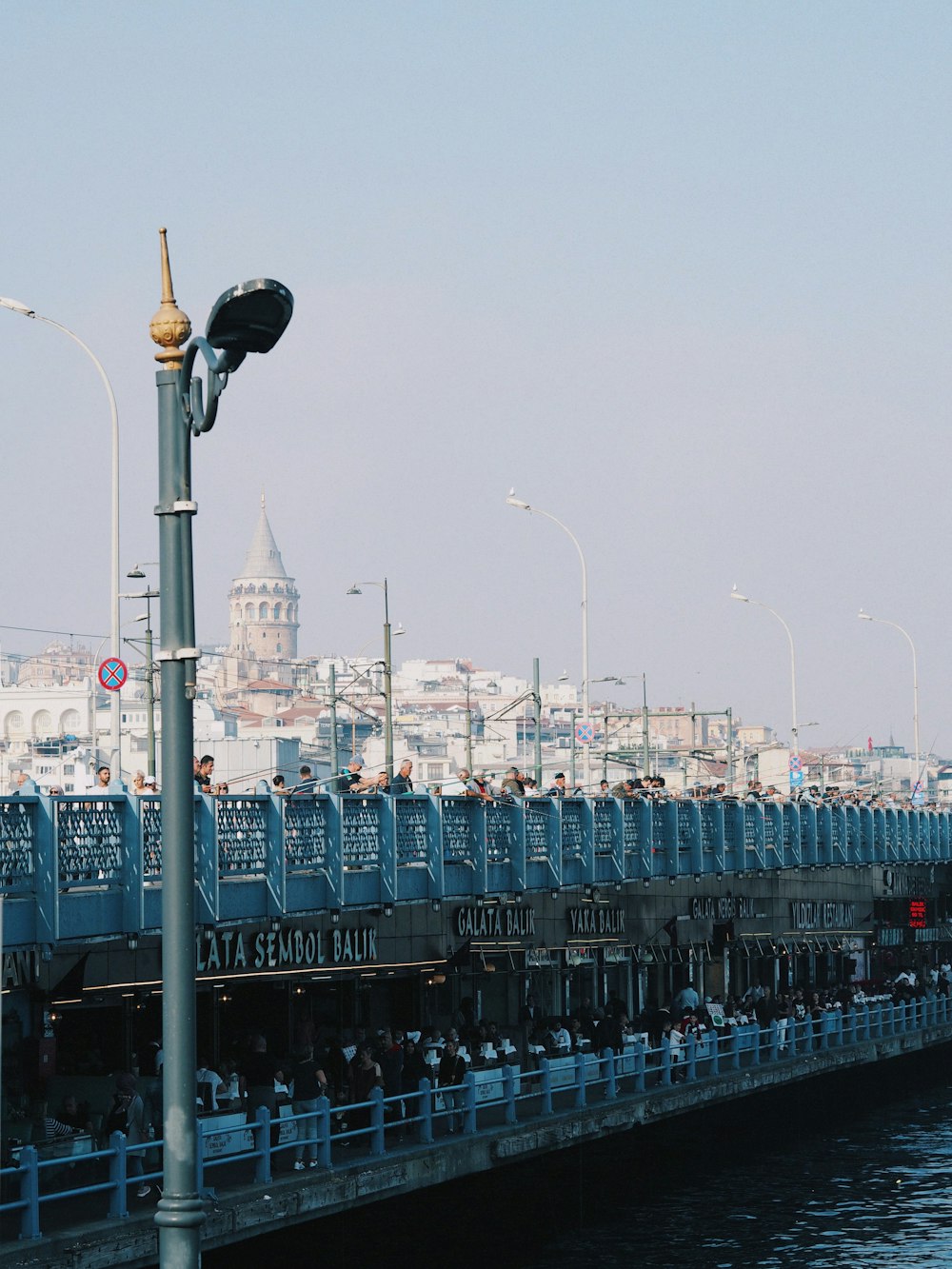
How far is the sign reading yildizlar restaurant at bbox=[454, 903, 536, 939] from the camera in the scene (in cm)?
3409

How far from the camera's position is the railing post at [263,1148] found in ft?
66.5

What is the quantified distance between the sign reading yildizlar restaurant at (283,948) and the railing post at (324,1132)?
2436mm

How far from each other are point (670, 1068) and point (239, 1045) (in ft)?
26.0

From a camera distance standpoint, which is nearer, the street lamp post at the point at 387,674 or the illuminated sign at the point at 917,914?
the street lamp post at the point at 387,674

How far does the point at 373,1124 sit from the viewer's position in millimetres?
23125

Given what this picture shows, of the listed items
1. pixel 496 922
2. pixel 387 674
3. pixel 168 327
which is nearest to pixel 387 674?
pixel 387 674

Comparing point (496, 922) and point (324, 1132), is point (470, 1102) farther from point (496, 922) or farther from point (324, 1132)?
point (496, 922)

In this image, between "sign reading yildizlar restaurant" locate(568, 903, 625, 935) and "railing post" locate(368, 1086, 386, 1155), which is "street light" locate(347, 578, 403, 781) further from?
"railing post" locate(368, 1086, 386, 1155)

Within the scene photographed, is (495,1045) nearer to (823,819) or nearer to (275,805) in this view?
(275,805)

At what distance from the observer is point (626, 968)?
45.0 m

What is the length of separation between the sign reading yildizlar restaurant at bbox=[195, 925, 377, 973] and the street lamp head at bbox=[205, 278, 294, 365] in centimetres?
1438

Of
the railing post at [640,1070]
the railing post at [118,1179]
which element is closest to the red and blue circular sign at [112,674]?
the railing post at [640,1070]

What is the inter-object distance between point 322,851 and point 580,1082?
7293 mm

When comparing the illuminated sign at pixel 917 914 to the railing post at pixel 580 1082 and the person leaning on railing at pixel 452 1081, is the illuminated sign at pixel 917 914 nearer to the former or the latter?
the railing post at pixel 580 1082
